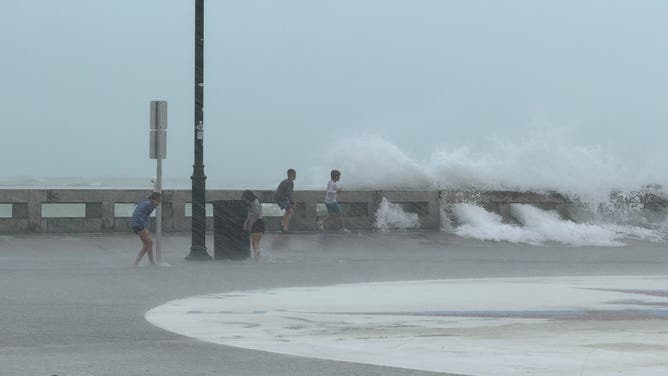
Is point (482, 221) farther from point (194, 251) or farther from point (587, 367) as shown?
point (587, 367)

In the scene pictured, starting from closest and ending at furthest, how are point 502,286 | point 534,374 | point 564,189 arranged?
point 534,374, point 502,286, point 564,189

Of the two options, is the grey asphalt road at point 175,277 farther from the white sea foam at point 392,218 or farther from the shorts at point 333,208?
the shorts at point 333,208

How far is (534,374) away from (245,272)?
1026cm

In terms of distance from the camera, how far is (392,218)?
2772 cm

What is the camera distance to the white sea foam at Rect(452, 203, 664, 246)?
26.9 meters

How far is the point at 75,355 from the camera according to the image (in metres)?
9.29

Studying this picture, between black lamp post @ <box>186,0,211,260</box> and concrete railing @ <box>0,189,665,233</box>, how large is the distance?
4.74 meters

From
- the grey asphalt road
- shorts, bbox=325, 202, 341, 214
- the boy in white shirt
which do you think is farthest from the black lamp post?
shorts, bbox=325, 202, 341, 214

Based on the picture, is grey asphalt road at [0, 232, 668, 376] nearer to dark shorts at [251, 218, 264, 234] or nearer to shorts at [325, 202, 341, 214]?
dark shorts at [251, 218, 264, 234]

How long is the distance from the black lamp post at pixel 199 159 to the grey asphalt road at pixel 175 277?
418mm

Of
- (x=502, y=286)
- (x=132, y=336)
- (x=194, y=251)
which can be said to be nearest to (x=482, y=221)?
(x=194, y=251)

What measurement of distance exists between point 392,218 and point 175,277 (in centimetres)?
1109

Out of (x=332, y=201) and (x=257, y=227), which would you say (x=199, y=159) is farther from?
(x=332, y=201)

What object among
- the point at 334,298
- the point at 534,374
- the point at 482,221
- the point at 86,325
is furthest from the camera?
the point at 482,221
